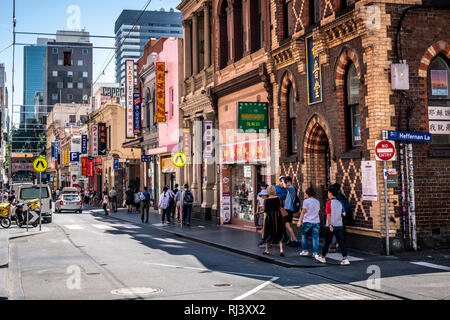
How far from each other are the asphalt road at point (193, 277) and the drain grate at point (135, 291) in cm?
2

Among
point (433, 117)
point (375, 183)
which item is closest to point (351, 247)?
point (375, 183)

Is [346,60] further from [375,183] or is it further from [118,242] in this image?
[118,242]

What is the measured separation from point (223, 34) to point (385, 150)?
14144 mm

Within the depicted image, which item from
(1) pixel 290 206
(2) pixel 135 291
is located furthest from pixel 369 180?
(2) pixel 135 291

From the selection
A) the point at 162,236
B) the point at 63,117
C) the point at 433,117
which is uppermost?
the point at 63,117

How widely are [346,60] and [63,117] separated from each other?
90452 mm

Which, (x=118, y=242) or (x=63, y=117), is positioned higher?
(x=63, y=117)

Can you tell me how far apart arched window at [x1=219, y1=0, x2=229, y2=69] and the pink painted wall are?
20.8 feet

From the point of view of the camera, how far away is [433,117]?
1464cm

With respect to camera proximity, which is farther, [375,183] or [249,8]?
[249,8]

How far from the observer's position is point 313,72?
16953 millimetres

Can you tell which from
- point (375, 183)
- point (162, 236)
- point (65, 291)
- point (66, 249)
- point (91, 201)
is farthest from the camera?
point (91, 201)

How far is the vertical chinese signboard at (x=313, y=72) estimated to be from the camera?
16562mm
